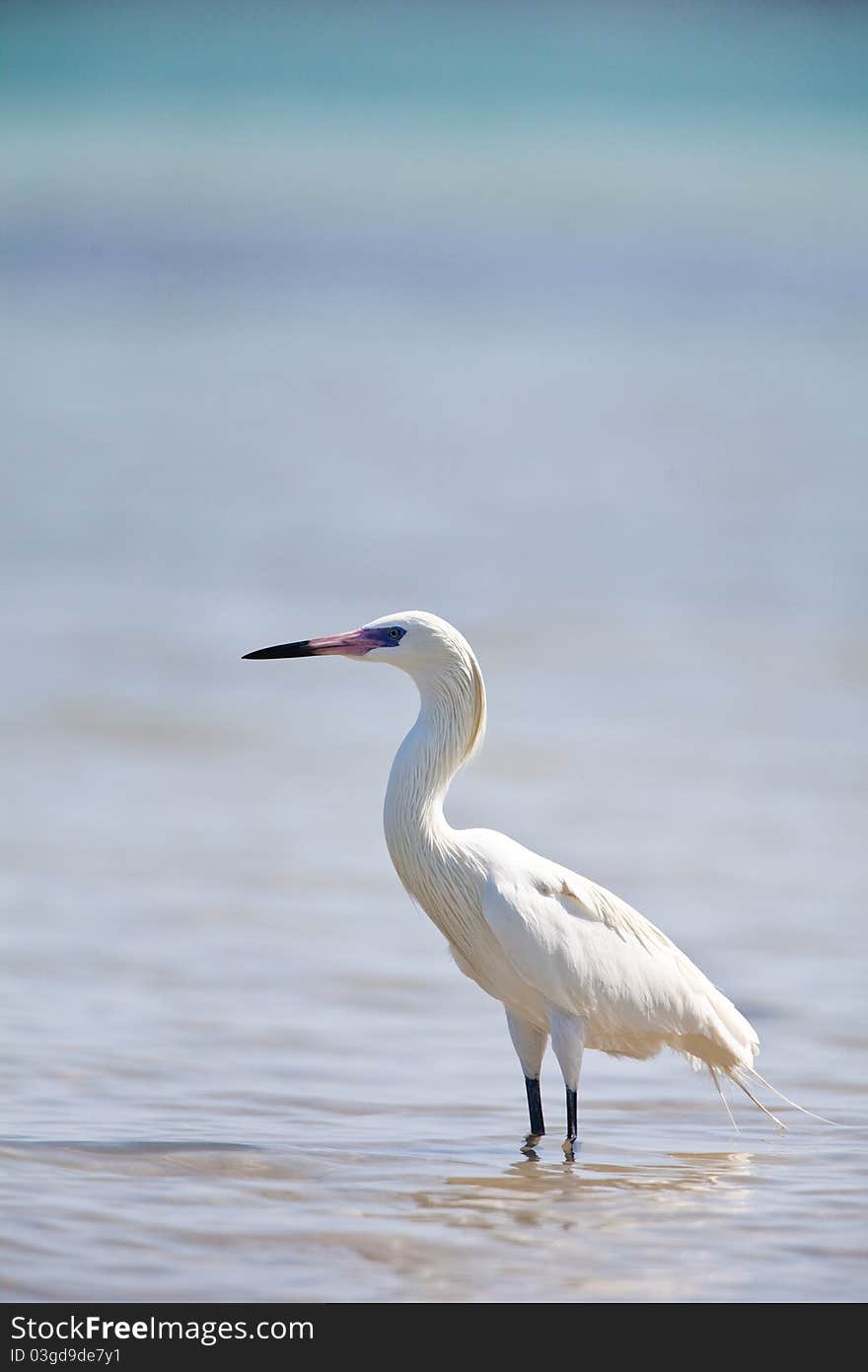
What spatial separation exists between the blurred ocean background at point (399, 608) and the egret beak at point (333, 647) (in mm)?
1446

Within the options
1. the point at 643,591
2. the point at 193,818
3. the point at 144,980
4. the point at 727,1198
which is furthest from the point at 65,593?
the point at 727,1198

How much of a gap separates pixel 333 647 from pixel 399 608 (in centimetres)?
1067

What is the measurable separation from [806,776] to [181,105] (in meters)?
30.8

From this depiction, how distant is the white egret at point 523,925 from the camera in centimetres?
588

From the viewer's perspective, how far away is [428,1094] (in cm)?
650

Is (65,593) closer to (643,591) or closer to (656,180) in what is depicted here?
(643,591)

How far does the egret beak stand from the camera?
6000mm

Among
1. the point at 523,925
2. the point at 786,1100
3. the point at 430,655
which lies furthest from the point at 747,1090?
the point at 430,655

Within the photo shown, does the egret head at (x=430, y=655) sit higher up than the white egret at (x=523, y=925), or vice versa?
the egret head at (x=430, y=655)

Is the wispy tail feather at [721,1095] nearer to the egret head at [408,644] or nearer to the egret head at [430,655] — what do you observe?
the egret head at [430,655]

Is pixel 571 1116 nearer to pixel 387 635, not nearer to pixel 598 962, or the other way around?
pixel 598 962

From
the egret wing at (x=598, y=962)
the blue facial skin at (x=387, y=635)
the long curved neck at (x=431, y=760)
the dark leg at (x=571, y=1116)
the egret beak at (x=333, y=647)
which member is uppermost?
the blue facial skin at (x=387, y=635)

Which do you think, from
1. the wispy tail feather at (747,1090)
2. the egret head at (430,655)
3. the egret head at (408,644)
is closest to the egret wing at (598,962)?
the wispy tail feather at (747,1090)

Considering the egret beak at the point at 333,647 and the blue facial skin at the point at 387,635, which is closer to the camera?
the egret beak at the point at 333,647
